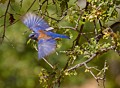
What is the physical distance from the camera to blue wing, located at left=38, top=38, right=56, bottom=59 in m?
0.79

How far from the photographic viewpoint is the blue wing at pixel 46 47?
2.60 ft

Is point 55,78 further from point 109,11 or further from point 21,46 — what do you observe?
point 21,46

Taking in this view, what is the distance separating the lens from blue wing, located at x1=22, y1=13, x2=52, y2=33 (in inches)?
34.1

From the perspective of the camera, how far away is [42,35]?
83 cm

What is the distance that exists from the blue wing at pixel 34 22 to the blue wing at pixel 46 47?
0.17 ft

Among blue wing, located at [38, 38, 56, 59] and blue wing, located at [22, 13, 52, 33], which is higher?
blue wing, located at [22, 13, 52, 33]

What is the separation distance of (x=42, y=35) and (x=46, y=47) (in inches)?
1.6

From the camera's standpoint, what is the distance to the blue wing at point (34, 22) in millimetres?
866

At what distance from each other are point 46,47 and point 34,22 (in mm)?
115

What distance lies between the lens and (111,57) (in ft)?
9.51

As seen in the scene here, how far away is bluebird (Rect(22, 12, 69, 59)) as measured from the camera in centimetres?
80

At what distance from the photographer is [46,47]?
795 mm

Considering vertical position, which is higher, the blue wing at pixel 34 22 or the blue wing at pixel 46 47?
the blue wing at pixel 34 22

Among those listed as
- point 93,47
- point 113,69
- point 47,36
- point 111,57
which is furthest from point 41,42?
point 113,69
